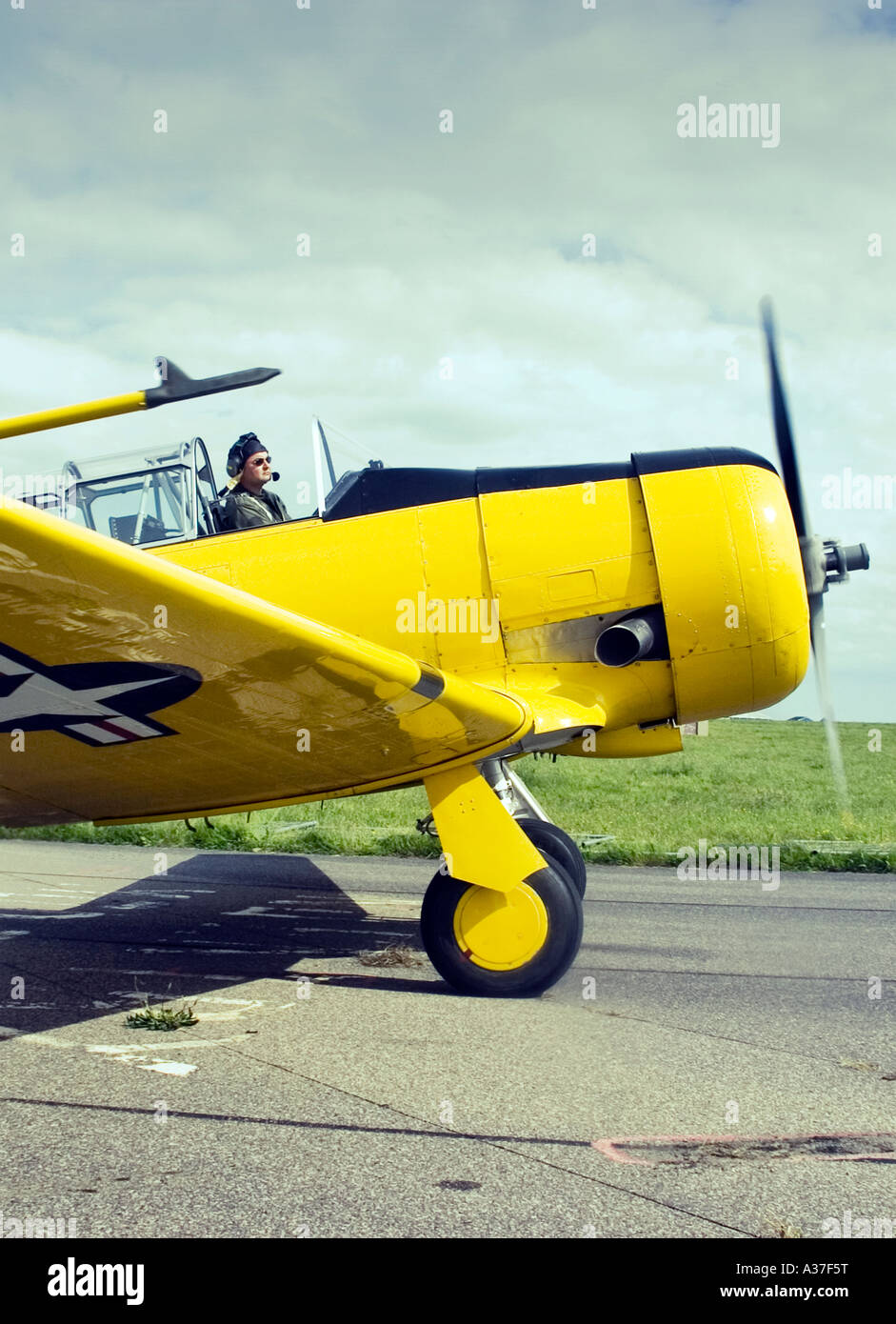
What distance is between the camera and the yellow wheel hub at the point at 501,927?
4820 millimetres

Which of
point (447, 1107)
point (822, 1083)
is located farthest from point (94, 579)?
point (822, 1083)

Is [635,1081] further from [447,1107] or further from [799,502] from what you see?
[799,502]

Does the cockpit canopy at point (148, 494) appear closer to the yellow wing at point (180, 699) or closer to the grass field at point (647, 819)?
the yellow wing at point (180, 699)

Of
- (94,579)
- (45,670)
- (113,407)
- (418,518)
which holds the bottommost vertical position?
(45,670)

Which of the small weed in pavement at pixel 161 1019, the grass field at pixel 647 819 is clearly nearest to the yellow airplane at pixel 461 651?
the small weed in pavement at pixel 161 1019

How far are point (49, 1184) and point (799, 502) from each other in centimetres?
504

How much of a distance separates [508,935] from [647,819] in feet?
32.5

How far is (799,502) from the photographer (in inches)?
235

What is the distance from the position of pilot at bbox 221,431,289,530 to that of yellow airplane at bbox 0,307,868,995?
0.15 metres

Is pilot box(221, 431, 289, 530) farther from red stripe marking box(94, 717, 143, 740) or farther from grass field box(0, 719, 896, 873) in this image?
grass field box(0, 719, 896, 873)

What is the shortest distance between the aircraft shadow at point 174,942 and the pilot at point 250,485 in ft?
8.17

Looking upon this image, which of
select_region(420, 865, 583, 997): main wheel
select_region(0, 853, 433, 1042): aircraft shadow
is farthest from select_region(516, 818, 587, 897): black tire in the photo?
select_region(0, 853, 433, 1042): aircraft shadow

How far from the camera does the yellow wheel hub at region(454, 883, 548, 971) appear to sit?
482cm

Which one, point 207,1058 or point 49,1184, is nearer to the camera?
point 49,1184
